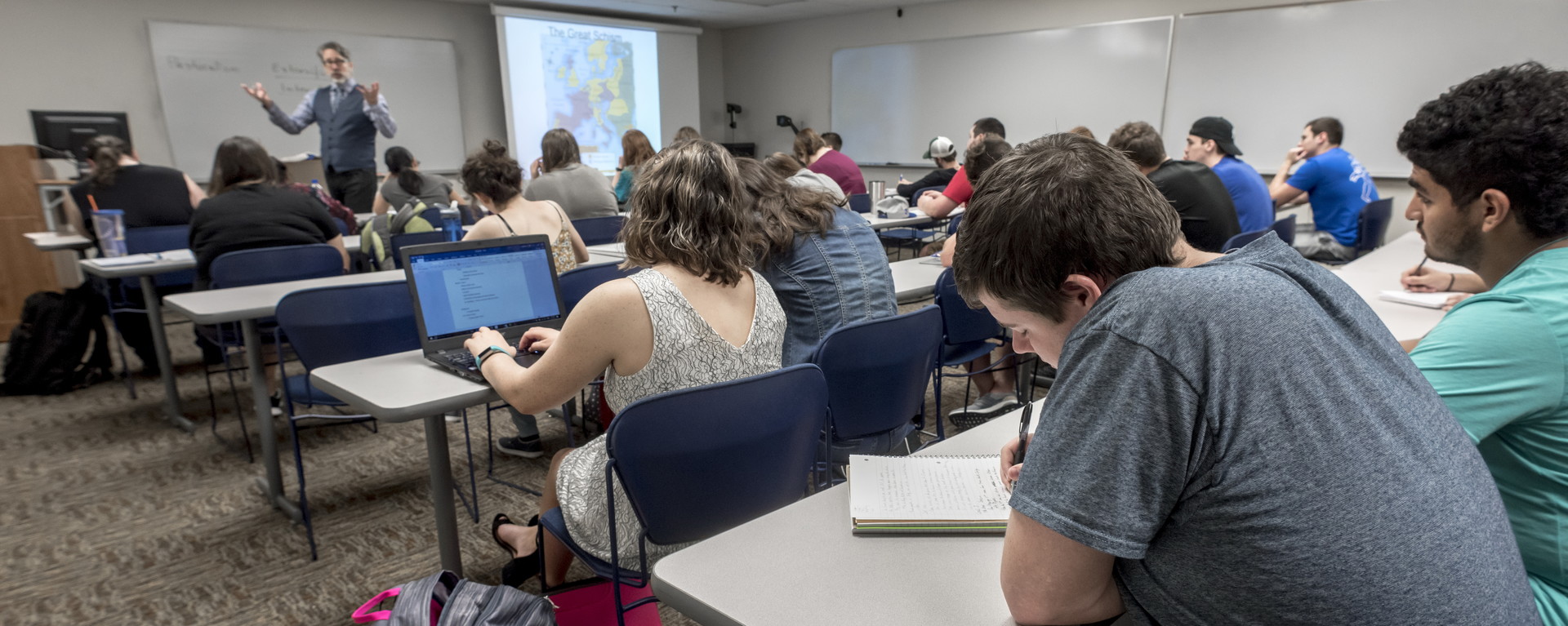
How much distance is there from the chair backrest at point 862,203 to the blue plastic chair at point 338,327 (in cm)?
410

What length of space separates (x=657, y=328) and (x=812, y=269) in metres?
0.73

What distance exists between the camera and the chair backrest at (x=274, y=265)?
291 cm

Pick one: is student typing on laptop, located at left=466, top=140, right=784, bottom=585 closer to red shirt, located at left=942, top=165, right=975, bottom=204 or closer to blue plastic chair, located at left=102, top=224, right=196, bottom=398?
red shirt, located at left=942, top=165, right=975, bottom=204

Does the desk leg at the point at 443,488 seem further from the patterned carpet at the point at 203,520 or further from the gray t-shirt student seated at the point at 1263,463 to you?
the gray t-shirt student seated at the point at 1263,463

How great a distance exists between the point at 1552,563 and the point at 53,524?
3668mm

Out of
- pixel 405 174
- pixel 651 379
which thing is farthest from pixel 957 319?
pixel 405 174

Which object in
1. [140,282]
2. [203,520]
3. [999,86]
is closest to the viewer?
[203,520]

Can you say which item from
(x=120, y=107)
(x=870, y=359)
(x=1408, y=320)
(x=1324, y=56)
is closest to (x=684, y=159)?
(x=870, y=359)

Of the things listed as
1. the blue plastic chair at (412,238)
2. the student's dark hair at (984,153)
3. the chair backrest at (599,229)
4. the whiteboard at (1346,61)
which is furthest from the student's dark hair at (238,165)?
the whiteboard at (1346,61)

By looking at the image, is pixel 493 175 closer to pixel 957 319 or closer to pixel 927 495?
pixel 957 319

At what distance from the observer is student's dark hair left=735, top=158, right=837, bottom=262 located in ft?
6.57

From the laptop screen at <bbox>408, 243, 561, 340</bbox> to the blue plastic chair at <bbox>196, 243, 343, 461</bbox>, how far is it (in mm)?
Result: 1360

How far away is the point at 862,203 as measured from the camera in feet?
20.5

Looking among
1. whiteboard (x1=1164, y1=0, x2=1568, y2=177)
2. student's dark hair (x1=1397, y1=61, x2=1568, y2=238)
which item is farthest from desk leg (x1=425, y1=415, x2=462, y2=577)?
whiteboard (x1=1164, y1=0, x2=1568, y2=177)
